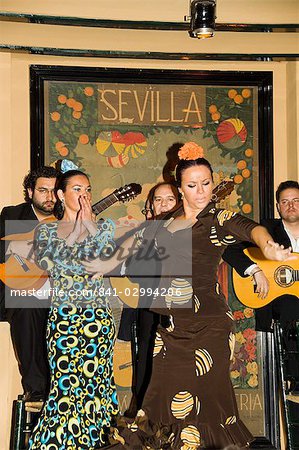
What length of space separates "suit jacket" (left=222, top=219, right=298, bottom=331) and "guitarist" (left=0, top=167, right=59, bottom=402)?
1338 mm

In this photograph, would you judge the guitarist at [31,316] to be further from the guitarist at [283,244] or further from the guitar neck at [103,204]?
the guitarist at [283,244]

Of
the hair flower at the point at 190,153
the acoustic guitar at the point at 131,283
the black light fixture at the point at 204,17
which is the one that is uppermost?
the black light fixture at the point at 204,17

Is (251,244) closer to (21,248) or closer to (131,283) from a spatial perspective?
(131,283)

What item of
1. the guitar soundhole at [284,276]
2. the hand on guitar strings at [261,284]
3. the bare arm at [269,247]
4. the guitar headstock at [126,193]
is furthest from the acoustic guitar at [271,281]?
the bare arm at [269,247]

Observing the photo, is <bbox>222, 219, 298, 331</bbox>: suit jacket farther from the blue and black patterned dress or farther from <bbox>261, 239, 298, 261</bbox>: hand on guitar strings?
<bbox>261, 239, 298, 261</bbox>: hand on guitar strings

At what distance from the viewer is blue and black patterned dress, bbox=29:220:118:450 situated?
4656 millimetres

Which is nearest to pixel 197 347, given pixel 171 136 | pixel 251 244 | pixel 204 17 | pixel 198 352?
pixel 198 352

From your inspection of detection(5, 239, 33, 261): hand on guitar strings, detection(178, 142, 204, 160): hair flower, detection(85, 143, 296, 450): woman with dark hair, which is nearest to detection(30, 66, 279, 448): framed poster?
detection(5, 239, 33, 261): hand on guitar strings

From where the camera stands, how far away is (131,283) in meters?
6.14

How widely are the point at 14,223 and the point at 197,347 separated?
2003mm

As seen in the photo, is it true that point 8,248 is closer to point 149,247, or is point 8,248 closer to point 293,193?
point 149,247

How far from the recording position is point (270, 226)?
6.02 metres

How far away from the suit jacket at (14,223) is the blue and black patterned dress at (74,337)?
1.05 m

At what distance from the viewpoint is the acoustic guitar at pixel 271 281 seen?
573 cm
